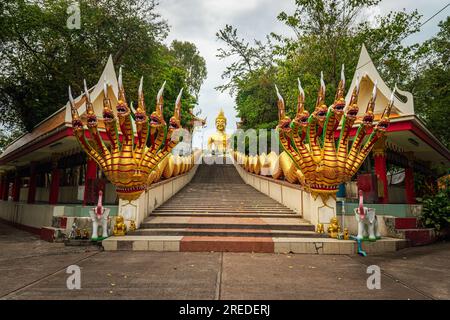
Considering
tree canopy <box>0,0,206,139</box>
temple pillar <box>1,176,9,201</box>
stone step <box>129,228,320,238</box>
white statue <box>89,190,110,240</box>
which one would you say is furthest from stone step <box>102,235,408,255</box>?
temple pillar <box>1,176,9,201</box>

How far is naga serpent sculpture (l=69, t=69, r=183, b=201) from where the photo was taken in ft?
23.4

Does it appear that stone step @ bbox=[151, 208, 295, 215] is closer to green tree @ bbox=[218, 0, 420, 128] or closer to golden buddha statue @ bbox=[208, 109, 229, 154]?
green tree @ bbox=[218, 0, 420, 128]

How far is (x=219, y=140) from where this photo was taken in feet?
122

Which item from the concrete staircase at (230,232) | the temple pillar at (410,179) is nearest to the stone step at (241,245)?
the concrete staircase at (230,232)

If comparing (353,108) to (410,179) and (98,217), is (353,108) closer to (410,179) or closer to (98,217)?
(410,179)

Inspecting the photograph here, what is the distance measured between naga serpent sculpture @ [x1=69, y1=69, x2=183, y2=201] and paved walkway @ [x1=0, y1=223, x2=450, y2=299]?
5.89 ft

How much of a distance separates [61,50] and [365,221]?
1715 cm

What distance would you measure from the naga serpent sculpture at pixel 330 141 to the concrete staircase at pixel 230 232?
1.35 metres

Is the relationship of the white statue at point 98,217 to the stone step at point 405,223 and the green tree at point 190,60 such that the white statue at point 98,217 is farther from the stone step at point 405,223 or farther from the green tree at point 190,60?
the green tree at point 190,60

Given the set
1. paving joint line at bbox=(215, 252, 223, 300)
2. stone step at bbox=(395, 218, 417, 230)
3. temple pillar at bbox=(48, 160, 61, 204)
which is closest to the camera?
paving joint line at bbox=(215, 252, 223, 300)

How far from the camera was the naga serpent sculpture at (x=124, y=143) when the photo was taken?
7141mm

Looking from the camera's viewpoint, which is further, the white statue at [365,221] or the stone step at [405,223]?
the stone step at [405,223]
